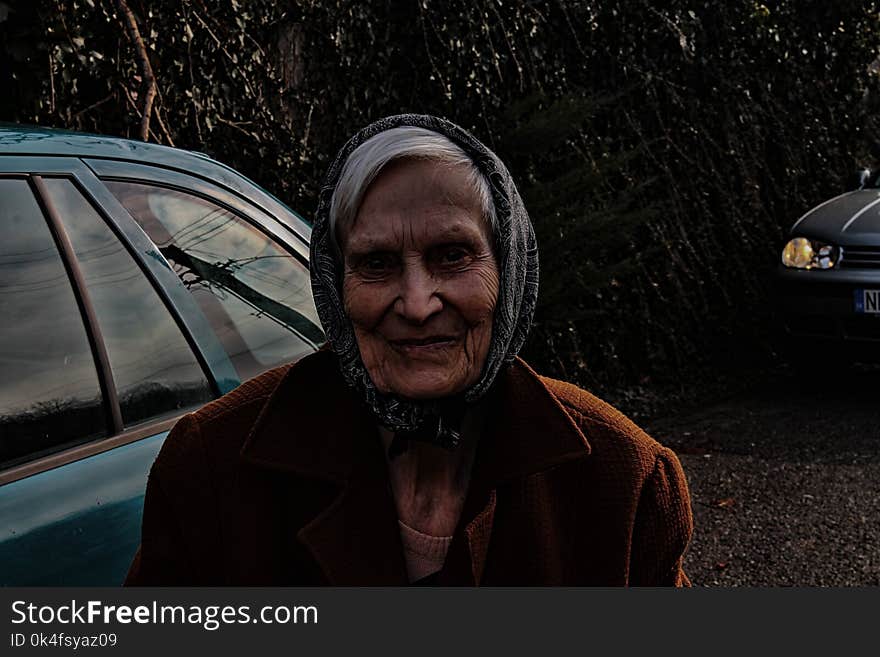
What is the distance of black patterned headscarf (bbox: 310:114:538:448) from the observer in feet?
4.88

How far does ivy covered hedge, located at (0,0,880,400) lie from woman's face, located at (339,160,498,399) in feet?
10.7

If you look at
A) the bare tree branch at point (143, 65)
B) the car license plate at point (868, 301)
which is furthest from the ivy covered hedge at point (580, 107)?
the car license plate at point (868, 301)

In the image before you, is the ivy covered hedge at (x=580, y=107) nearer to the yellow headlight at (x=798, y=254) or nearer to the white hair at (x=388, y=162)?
the yellow headlight at (x=798, y=254)

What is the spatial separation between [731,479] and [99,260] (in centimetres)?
425

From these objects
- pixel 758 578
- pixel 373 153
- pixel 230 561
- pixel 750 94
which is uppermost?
pixel 750 94

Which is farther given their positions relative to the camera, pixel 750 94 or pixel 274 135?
pixel 750 94

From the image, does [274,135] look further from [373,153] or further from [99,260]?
[373,153]

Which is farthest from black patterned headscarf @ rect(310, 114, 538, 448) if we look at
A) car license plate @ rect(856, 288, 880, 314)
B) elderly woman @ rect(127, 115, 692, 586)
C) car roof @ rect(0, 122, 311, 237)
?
car license plate @ rect(856, 288, 880, 314)

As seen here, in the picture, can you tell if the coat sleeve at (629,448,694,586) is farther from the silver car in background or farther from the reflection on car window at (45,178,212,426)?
the silver car in background

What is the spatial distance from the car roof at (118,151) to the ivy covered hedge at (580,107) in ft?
6.73

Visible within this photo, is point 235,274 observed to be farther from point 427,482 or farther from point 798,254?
point 798,254

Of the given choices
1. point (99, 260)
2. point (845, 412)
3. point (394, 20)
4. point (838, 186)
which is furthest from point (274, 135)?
point (838, 186)

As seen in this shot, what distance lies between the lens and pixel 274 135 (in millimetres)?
5445

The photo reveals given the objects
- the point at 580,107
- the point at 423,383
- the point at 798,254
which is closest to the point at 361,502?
the point at 423,383
